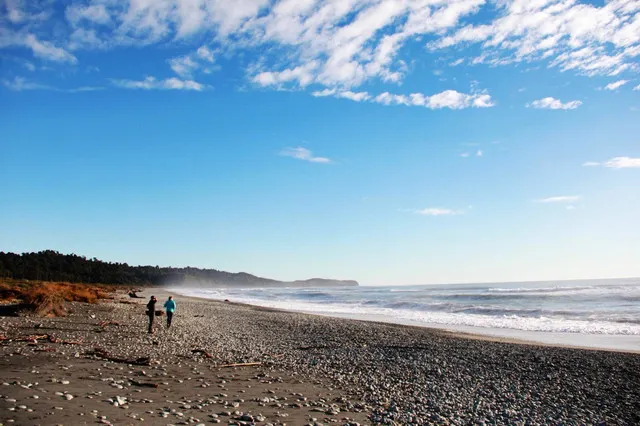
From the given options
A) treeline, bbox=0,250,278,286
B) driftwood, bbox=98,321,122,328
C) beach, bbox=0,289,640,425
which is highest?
treeline, bbox=0,250,278,286

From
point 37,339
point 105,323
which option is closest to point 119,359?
point 37,339

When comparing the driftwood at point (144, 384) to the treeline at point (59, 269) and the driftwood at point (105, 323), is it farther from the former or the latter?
the treeline at point (59, 269)

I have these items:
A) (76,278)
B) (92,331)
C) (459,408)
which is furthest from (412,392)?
(76,278)

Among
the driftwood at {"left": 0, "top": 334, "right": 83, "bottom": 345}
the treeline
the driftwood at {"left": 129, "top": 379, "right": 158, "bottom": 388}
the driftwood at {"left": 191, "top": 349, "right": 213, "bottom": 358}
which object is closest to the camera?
the driftwood at {"left": 129, "top": 379, "right": 158, "bottom": 388}

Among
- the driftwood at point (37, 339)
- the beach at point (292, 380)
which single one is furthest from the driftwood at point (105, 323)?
the driftwood at point (37, 339)

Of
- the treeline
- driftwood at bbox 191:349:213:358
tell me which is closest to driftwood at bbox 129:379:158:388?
driftwood at bbox 191:349:213:358

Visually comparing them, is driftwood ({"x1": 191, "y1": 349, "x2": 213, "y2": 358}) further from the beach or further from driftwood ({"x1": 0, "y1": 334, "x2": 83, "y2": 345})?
driftwood ({"x1": 0, "y1": 334, "x2": 83, "y2": 345})

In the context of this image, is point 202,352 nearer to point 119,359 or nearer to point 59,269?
point 119,359

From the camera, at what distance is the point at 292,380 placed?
40.2 feet

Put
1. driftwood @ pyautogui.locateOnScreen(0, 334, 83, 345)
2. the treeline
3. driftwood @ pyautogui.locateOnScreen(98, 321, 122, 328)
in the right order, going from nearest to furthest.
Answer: driftwood @ pyautogui.locateOnScreen(0, 334, 83, 345) < driftwood @ pyautogui.locateOnScreen(98, 321, 122, 328) < the treeline

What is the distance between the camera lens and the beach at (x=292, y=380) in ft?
28.7

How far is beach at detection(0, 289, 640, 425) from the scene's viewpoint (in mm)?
8758

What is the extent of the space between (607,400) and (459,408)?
15.9 feet

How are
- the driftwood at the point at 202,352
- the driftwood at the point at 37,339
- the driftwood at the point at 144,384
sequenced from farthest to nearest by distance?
the driftwood at the point at 37,339, the driftwood at the point at 202,352, the driftwood at the point at 144,384
